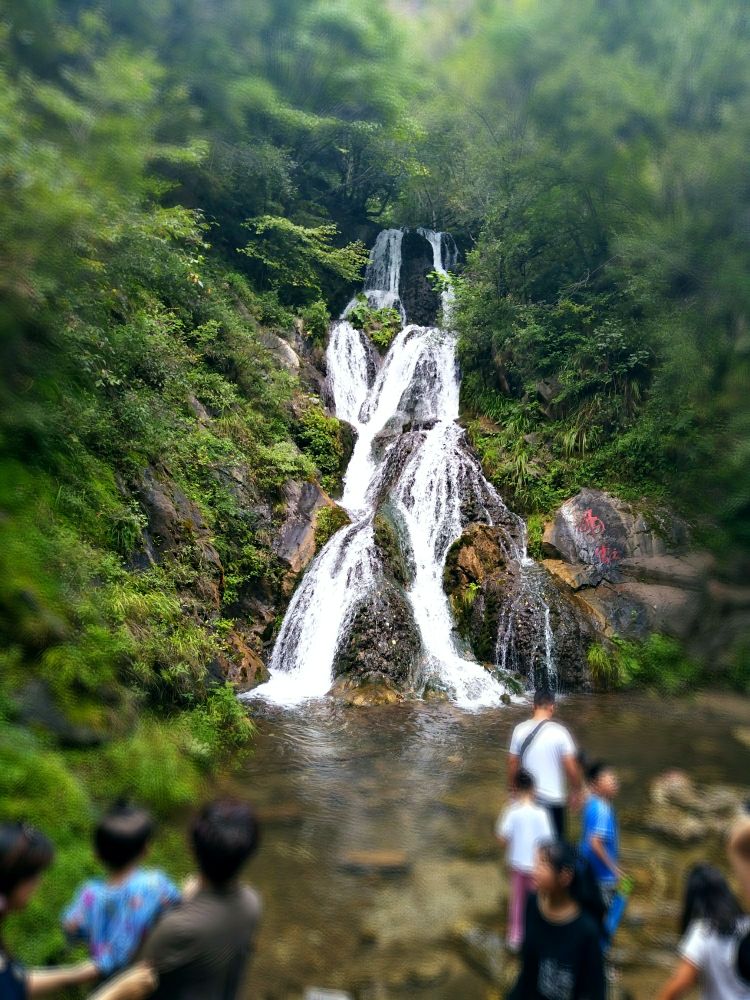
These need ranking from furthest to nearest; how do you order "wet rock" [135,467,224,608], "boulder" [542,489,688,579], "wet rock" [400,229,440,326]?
"wet rock" [400,229,440,326], "boulder" [542,489,688,579], "wet rock" [135,467,224,608]

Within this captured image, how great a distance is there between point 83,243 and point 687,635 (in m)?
12.6

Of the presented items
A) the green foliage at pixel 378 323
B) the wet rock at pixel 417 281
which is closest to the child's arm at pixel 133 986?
the green foliage at pixel 378 323

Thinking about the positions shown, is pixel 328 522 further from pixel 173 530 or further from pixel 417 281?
pixel 417 281

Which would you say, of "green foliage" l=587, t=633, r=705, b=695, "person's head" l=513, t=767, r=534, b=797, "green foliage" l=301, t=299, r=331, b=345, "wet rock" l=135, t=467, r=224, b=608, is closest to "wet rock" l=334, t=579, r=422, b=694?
"wet rock" l=135, t=467, r=224, b=608

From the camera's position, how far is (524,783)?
3.54 m

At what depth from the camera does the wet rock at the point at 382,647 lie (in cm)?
1041

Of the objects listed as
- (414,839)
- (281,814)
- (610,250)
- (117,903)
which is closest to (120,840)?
(117,903)

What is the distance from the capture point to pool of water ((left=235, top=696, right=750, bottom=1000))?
3.91 meters

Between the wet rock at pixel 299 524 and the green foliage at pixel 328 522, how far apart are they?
105 mm

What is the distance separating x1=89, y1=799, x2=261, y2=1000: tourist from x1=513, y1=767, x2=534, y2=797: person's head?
6.74 feet

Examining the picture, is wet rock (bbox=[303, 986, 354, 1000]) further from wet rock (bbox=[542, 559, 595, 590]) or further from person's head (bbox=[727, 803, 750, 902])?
wet rock (bbox=[542, 559, 595, 590])

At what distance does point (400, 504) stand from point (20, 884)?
12771 millimetres

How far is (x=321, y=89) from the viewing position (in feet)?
65.6

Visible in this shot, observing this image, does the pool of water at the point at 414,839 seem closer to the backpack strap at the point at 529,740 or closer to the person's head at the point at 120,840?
the backpack strap at the point at 529,740
